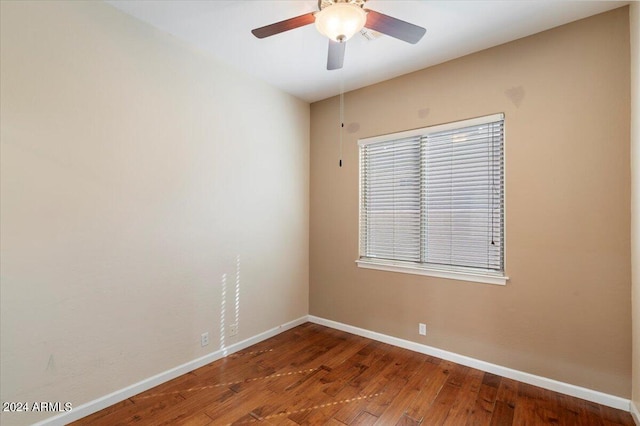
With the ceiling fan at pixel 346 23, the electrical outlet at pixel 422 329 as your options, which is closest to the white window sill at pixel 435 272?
the electrical outlet at pixel 422 329

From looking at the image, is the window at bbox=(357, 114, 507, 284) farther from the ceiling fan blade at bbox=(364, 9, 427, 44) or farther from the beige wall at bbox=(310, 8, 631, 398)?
the ceiling fan blade at bbox=(364, 9, 427, 44)

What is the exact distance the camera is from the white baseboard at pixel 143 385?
1.97 metres

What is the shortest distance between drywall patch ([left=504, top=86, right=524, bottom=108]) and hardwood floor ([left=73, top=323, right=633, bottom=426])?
237 centimetres

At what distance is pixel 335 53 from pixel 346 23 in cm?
41

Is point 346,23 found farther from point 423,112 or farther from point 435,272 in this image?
point 435,272

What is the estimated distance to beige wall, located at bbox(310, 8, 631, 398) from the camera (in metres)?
2.16

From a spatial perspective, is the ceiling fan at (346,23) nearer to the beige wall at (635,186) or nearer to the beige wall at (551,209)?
the beige wall at (551,209)

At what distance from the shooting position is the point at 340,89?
3531mm

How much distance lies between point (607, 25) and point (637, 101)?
26.3 inches

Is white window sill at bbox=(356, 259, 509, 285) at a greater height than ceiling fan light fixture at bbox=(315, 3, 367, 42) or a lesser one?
lesser

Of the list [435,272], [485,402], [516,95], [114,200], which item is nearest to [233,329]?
[114,200]

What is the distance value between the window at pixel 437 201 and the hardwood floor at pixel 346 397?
2.94ft

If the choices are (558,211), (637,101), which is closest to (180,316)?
(558,211)

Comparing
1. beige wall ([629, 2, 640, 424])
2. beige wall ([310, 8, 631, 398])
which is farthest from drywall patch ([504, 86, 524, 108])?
beige wall ([629, 2, 640, 424])
